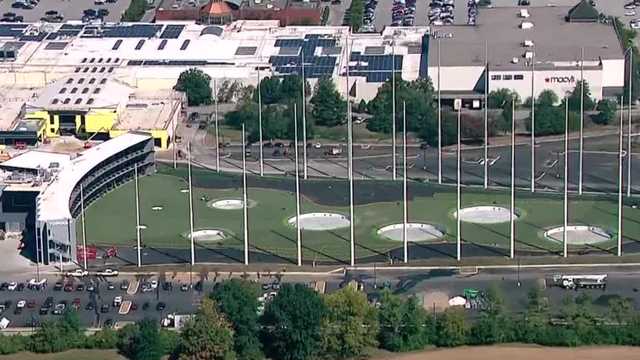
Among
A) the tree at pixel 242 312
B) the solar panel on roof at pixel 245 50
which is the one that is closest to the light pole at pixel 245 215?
the tree at pixel 242 312

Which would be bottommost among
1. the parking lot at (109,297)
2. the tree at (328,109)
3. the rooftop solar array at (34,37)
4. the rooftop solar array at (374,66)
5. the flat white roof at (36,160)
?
the parking lot at (109,297)

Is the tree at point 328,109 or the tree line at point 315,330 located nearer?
the tree line at point 315,330

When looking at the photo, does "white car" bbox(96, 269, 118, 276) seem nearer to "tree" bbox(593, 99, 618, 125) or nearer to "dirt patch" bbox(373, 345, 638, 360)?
"dirt patch" bbox(373, 345, 638, 360)

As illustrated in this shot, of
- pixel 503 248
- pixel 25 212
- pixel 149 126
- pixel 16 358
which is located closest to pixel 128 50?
pixel 149 126

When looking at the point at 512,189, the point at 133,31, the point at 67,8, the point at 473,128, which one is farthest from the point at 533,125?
the point at 67,8

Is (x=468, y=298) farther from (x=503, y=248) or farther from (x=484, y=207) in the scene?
(x=484, y=207)

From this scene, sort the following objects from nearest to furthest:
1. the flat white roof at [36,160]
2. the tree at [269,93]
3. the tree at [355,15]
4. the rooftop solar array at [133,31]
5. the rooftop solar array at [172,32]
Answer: the flat white roof at [36,160] → the tree at [269,93] → the rooftop solar array at [172,32] → the rooftop solar array at [133,31] → the tree at [355,15]

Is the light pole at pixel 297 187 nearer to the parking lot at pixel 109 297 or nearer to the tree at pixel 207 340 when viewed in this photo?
the parking lot at pixel 109 297
